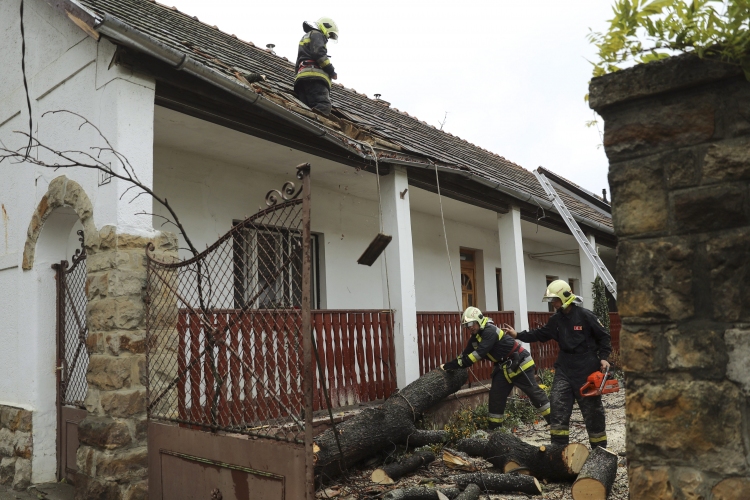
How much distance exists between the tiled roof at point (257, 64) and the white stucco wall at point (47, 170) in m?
0.57

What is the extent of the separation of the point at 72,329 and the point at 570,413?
4.89 metres

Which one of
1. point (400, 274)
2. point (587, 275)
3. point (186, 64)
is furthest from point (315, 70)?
point (587, 275)

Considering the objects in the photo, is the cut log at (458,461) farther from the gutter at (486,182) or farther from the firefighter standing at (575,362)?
the gutter at (486,182)

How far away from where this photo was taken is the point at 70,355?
253 inches

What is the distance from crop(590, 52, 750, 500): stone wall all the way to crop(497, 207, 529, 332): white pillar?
861 centimetres

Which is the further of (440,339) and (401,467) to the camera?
(440,339)

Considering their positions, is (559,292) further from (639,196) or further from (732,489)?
(732,489)

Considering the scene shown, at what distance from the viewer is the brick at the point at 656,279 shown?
2338 mm

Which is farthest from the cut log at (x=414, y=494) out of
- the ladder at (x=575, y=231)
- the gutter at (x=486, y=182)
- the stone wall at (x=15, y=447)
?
the ladder at (x=575, y=231)

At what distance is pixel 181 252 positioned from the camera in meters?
7.58

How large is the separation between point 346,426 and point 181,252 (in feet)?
9.71

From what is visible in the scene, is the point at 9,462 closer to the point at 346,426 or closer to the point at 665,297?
the point at 346,426

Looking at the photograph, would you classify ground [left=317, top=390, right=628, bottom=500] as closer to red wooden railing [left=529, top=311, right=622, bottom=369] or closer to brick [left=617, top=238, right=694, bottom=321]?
brick [left=617, top=238, right=694, bottom=321]

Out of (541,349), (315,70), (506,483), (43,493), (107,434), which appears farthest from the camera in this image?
(541,349)
